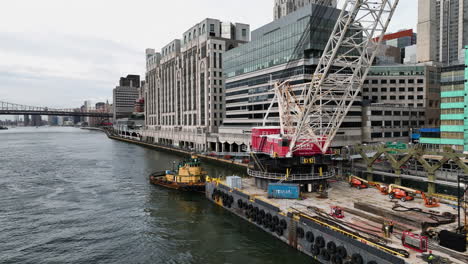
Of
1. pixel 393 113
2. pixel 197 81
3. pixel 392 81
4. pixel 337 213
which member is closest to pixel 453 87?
pixel 393 113

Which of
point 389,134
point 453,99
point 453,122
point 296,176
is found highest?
point 453,99

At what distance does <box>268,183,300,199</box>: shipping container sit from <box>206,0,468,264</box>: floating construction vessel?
12cm

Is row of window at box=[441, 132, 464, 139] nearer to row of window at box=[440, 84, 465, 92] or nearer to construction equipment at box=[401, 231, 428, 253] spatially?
row of window at box=[440, 84, 465, 92]

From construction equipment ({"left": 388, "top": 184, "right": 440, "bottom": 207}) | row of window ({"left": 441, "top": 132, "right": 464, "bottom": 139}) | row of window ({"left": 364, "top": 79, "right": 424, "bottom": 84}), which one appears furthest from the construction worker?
row of window ({"left": 364, "top": 79, "right": 424, "bottom": 84})

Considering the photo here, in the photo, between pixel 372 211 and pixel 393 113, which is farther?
pixel 393 113

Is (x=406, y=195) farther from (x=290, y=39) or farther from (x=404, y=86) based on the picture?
(x=404, y=86)

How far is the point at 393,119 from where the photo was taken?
92188mm

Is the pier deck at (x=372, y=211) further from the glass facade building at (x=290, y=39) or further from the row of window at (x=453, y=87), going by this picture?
the glass facade building at (x=290, y=39)

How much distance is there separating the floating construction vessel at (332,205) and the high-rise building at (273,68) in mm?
22852

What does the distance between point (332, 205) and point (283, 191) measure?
645 cm

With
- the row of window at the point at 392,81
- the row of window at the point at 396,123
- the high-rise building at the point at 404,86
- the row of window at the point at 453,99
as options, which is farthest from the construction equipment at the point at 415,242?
the row of window at the point at 392,81

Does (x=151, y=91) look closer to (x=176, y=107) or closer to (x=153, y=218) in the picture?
(x=176, y=107)

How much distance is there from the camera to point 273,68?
9294 cm

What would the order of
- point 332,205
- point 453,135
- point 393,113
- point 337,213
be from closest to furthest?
point 337,213 → point 332,205 → point 453,135 → point 393,113
